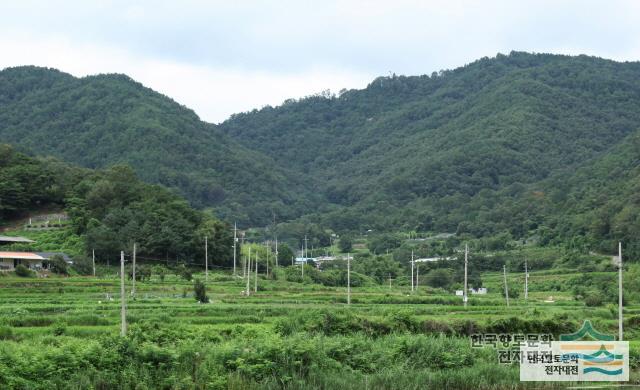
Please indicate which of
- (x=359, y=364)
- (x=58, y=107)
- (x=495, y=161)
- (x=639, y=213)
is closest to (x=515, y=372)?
(x=359, y=364)

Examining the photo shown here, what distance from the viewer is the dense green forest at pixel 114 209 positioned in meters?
64.6

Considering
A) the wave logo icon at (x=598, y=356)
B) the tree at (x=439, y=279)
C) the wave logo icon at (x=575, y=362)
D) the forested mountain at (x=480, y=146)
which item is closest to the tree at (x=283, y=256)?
Answer: the tree at (x=439, y=279)

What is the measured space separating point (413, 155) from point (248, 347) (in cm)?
12294

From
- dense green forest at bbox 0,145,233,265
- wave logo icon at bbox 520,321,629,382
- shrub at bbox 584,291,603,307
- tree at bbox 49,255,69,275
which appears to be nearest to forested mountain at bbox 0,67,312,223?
dense green forest at bbox 0,145,233,265

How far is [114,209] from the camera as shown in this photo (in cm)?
6850

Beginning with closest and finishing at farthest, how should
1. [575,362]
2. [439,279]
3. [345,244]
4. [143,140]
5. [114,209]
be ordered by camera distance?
1. [575,362]
2. [114,209]
3. [439,279]
4. [345,244]
5. [143,140]

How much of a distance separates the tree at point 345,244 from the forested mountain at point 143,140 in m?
18.2

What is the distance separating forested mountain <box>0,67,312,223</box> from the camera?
11919cm

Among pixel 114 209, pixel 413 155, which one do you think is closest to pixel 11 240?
pixel 114 209

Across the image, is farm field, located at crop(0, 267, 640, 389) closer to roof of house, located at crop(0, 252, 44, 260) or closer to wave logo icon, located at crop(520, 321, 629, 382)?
wave logo icon, located at crop(520, 321, 629, 382)

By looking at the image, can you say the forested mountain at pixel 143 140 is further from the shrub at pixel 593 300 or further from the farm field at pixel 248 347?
the farm field at pixel 248 347

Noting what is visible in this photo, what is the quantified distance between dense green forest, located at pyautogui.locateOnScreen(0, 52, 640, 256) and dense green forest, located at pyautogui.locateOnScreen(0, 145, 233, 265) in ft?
117

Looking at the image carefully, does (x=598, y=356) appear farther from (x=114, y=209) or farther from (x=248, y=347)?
(x=114, y=209)

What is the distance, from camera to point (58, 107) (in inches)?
5187
